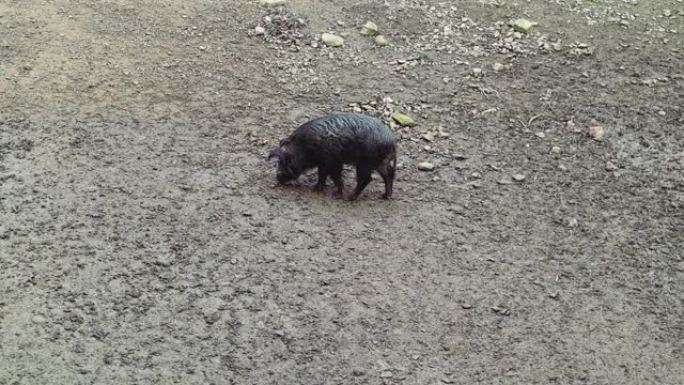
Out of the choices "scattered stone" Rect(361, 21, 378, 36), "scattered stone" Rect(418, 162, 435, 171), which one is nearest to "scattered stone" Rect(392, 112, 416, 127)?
"scattered stone" Rect(418, 162, 435, 171)

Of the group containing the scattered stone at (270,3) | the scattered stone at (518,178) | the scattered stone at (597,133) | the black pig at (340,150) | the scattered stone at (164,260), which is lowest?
the scattered stone at (164,260)

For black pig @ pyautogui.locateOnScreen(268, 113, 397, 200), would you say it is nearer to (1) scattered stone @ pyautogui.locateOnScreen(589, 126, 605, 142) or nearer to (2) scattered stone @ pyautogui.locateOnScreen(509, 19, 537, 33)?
(1) scattered stone @ pyautogui.locateOnScreen(589, 126, 605, 142)

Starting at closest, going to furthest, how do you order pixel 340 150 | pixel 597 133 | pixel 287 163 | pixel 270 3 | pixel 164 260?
pixel 164 260
pixel 340 150
pixel 287 163
pixel 597 133
pixel 270 3

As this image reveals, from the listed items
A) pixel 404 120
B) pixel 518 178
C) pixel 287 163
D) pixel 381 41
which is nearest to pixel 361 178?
pixel 287 163

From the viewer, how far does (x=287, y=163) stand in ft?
17.8

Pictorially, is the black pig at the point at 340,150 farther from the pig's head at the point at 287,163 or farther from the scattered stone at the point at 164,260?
the scattered stone at the point at 164,260

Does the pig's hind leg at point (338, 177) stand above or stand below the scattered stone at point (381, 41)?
below

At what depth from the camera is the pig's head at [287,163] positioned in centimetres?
543

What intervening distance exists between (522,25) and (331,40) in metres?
2.00

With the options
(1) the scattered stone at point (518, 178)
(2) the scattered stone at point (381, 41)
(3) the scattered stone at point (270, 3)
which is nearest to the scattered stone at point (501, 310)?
(1) the scattered stone at point (518, 178)

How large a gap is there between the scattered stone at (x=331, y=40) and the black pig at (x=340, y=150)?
1.91 m

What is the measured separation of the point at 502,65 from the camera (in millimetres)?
7027

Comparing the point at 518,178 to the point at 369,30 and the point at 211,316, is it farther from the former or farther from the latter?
the point at 211,316

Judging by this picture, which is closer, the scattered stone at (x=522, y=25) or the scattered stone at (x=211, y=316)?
the scattered stone at (x=211, y=316)
